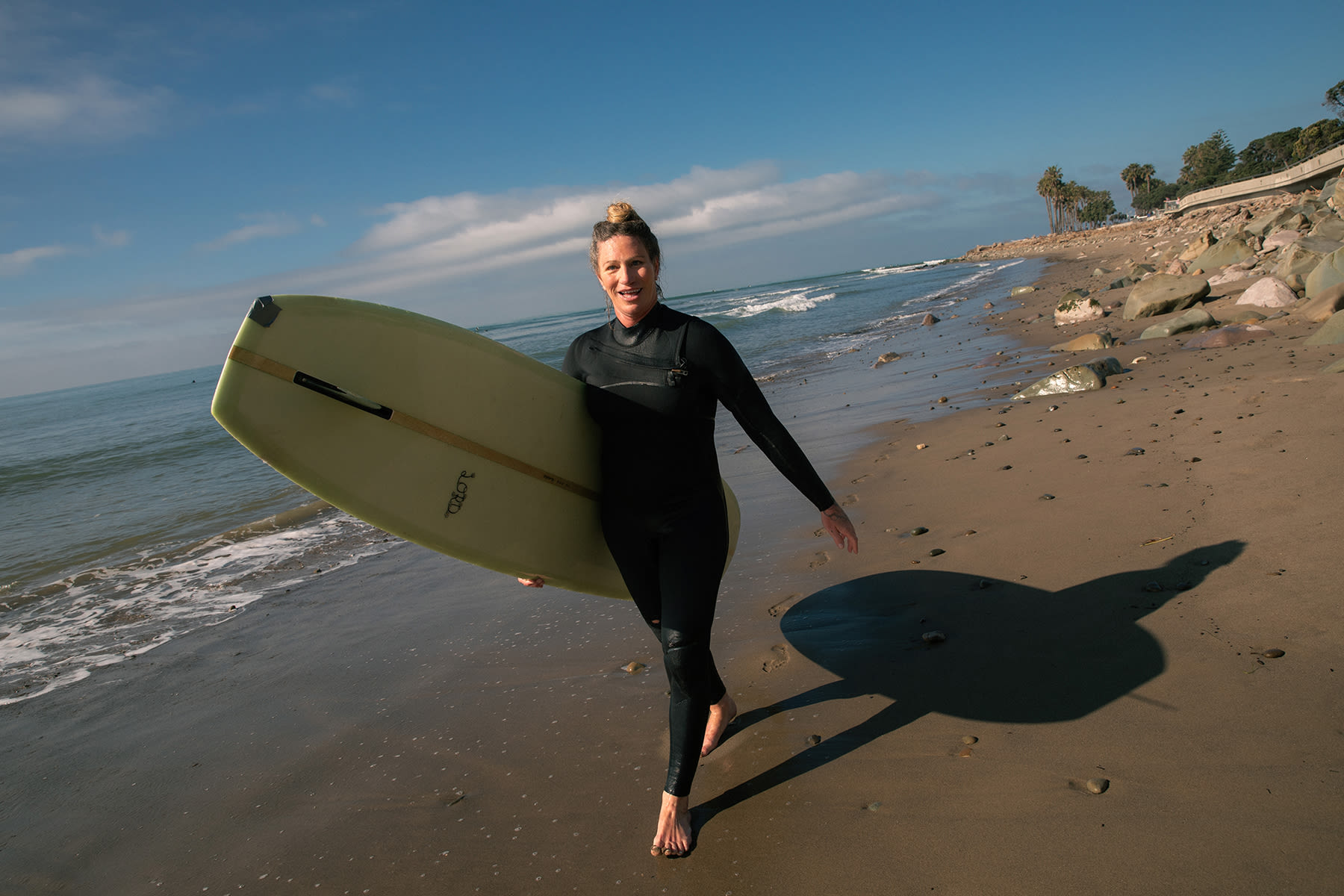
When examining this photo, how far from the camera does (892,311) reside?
82.9 ft

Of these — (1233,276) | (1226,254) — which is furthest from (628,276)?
(1226,254)

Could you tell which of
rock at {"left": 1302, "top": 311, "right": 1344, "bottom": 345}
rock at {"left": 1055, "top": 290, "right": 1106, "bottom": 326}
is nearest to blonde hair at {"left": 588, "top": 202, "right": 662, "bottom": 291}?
rock at {"left": 1302, "top": 311, "right": 1344, "bottom": 345}

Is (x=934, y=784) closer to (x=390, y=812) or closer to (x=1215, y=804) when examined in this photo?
(x=1215, y=804)

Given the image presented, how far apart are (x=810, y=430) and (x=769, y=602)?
14.6 ft

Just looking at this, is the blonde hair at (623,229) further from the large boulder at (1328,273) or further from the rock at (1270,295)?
the rock at (1270,295)

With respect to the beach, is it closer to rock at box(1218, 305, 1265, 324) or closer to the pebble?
the pebble

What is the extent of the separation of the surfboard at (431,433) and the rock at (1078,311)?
447 inches

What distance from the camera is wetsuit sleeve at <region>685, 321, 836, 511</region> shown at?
230 centimetres

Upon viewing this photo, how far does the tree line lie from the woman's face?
47562mm

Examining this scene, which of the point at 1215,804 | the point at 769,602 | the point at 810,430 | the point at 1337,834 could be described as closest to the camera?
the point at 1337,834

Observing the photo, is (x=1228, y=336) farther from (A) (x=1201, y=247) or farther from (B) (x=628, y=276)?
(A) (x=1201, y=247)

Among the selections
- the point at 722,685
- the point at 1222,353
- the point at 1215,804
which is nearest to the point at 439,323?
the point at 722,685

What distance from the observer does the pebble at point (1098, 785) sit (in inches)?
79.3

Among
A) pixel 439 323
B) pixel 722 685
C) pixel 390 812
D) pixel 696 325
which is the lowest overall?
pixel 390 812
